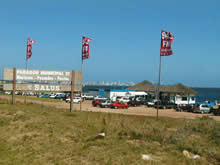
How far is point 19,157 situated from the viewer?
9273 millimetres

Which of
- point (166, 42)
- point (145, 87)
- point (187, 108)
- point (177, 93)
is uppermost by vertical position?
point (166, 42)

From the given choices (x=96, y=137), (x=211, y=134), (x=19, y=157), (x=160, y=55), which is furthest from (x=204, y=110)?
(x=19, y=157)

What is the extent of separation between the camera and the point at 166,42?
22.1 meters

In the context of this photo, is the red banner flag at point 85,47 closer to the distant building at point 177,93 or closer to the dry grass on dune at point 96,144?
the dry grass on dune at point 96,144

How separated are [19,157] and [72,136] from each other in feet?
9.34

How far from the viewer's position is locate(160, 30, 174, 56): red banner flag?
2189cm

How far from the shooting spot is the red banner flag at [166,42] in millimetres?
21891

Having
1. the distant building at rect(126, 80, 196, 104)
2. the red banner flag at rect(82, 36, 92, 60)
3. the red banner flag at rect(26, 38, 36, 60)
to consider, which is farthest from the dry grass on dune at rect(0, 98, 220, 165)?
the distant building at rect(126, 80, 196, 104)

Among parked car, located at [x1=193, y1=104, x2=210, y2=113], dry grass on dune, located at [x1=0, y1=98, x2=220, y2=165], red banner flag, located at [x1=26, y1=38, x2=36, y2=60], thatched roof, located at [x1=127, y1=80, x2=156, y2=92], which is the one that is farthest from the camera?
thatched roof, located at [x1=127, y1=80, x2=156, y2=92]

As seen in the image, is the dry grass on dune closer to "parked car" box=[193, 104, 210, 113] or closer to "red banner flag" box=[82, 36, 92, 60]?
"red banner flag" box=[82, 36, 92, 60]

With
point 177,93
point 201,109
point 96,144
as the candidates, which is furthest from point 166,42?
point 177,93

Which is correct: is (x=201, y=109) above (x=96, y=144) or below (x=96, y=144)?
→ below

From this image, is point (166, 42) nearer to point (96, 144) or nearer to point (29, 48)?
point (96, 144)

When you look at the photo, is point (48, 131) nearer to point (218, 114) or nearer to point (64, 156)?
point (64, 156)
